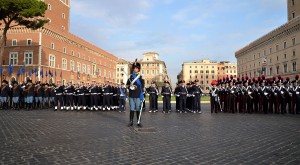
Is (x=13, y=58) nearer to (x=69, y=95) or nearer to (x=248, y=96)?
(x=69, y=95)

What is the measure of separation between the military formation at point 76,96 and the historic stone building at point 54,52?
17.7m

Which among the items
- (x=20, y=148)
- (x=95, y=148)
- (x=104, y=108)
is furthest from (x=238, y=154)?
(x=104, y=108)

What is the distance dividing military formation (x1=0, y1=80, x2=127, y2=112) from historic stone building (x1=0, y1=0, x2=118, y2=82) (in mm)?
17671

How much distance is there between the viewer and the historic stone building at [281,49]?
6224 cm

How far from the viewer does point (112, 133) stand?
7684mm

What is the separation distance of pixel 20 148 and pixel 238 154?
4525mm

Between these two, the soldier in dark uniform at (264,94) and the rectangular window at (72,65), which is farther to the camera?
the rectangular window at (72,65)

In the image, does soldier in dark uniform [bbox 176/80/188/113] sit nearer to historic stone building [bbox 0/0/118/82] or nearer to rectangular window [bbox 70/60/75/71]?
historic stone building [bbox 0/0/118/82]

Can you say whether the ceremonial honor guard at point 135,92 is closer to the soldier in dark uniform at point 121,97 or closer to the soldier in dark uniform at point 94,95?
the soldier in dark uniform at point 121,97

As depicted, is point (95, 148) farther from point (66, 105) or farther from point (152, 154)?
point (66, 105)

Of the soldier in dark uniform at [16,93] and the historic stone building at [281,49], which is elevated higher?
the historic stone building at [281,49]

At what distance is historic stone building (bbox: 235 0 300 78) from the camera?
62.2 meters

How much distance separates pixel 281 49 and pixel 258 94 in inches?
2422

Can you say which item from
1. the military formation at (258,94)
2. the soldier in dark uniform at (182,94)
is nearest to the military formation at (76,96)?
the soldier in dark uniform at (182,94)
